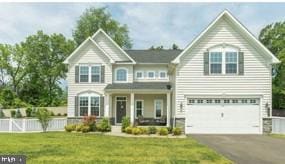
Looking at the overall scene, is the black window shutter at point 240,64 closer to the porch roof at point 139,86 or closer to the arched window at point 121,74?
the porch roof at point 139,86

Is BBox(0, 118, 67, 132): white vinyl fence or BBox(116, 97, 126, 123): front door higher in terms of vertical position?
BBox(116, 97, 126, 123): front door

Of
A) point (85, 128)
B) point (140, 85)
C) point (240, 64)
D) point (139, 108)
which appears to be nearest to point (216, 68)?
point (240, 64)

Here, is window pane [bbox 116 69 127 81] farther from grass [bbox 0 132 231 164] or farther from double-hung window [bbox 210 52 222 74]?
grass [bbox 0 132 231 164]

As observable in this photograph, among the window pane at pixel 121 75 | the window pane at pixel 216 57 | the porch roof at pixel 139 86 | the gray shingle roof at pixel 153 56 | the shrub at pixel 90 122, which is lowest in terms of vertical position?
the shrub at pixel 90 122

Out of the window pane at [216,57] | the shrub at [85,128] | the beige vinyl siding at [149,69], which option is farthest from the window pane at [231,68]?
the shrub at [85,128]

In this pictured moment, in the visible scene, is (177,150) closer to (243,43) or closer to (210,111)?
(210,111)

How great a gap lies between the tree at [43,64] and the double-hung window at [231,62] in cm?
3129

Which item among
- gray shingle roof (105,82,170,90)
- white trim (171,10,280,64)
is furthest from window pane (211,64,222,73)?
gray shingle roof (105,82,170,90)

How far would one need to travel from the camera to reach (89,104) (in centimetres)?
2858

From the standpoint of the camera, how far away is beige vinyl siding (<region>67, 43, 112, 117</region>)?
28859 mm

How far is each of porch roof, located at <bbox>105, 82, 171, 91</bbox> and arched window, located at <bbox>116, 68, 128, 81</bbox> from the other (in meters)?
0.70

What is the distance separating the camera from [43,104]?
49.8 m

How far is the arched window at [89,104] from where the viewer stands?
28.4 m

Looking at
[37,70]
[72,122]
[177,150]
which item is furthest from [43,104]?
[177,150]
